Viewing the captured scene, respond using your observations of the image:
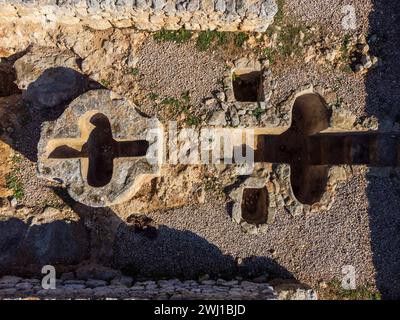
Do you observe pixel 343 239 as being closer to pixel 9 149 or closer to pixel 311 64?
pixel 311 64

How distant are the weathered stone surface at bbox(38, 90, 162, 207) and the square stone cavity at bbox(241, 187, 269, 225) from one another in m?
2.72

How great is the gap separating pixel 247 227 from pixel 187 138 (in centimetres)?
248

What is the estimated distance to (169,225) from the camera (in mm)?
8516

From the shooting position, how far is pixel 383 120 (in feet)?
28.8

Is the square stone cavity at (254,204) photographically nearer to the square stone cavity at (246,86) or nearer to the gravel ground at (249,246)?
the gravel ground at (249,246)

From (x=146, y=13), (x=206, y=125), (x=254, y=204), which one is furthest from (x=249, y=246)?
(x=146, y=13)

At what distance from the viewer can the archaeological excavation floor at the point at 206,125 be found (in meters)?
8.51

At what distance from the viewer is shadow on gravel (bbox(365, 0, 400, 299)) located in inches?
337

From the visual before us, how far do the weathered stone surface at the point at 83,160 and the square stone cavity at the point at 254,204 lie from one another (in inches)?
107

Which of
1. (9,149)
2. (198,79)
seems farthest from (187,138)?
(9,149)

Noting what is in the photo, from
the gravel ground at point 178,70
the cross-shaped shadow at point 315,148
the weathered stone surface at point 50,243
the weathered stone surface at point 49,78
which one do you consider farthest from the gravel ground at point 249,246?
the weathered stone surface at point 49,78

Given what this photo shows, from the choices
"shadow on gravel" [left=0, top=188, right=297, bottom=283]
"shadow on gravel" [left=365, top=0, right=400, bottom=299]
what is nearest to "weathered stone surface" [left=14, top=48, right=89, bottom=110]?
"shadow on gravel" [left=0, top=188, right=297, bottom=283]

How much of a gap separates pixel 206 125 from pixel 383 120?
4235 mm

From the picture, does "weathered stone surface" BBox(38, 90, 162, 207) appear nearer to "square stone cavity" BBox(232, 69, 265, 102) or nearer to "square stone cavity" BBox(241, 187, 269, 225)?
"square stone cavity" BBox(232, 69, 265, 102)
